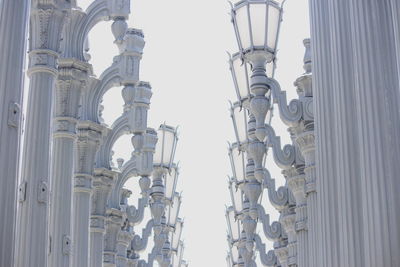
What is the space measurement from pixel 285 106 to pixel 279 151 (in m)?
1.71

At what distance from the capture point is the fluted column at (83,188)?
968 inches

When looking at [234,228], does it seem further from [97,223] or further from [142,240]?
[97,223]

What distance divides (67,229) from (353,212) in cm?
970

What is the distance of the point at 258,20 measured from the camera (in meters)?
18.8

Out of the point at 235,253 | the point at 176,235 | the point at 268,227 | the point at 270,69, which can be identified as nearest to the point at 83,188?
the point at 268,227

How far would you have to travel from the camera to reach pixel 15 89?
14.3 metres

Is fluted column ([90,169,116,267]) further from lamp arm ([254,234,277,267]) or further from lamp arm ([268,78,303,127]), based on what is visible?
lamp arm ([268,78,303,127])

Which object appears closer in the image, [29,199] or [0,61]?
[0,61]

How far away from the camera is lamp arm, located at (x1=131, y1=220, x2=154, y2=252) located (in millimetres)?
35656

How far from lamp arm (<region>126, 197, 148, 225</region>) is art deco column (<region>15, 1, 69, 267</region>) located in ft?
45.5

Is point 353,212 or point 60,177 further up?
point 60,177

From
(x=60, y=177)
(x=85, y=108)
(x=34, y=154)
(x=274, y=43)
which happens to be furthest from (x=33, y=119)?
(x=85, y=108)

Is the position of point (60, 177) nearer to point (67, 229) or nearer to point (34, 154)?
point (67, 229)

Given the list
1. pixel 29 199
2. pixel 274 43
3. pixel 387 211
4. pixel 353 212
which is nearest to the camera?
pixel 387 211
